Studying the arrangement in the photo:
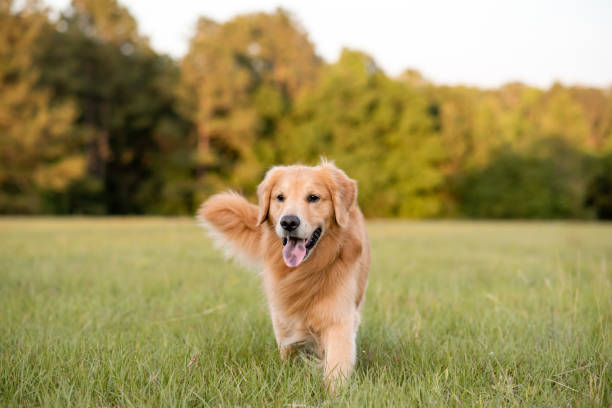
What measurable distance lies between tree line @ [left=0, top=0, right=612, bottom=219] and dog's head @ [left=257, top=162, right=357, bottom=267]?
2512 cm

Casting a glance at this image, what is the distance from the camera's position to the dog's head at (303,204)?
2.78 metres

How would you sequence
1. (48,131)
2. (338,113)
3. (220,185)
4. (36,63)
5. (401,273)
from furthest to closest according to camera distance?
1. (338,113)
2. (220,185)
3. (36,63)
4. (48,131)
5. (401,273)

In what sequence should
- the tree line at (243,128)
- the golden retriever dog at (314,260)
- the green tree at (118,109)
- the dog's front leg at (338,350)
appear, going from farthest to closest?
1. the green tree at (118,109)
2. the tree line at (243,128)
3. the golden retriever dog at (314,260)
4. the dog's front leg at (338,350)

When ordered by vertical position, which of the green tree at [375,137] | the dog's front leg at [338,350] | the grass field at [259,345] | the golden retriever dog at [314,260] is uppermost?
the green tree at [375,137]

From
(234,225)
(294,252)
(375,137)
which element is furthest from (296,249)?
(375,137)

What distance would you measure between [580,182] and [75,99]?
35.9m

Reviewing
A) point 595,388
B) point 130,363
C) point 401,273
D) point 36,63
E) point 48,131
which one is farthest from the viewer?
point 36,63

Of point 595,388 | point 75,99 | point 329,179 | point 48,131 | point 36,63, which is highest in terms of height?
point 36,63

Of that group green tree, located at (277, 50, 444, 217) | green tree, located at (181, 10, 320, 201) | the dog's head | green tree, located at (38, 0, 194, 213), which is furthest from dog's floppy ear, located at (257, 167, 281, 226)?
green tree, located at (277, 50, 444, 217)

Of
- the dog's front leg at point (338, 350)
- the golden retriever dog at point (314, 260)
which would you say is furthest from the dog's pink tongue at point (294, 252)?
the dog's front leg at point (338, 350)

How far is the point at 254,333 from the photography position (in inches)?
123

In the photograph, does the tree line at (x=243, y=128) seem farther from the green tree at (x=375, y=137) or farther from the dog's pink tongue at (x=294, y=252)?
the dog's pink tongue at (x=294, y=252)

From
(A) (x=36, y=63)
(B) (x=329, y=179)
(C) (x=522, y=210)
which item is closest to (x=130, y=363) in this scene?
(B) (x=329, y=179)

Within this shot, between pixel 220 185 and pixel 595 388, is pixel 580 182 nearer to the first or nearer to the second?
pixel 220 185
